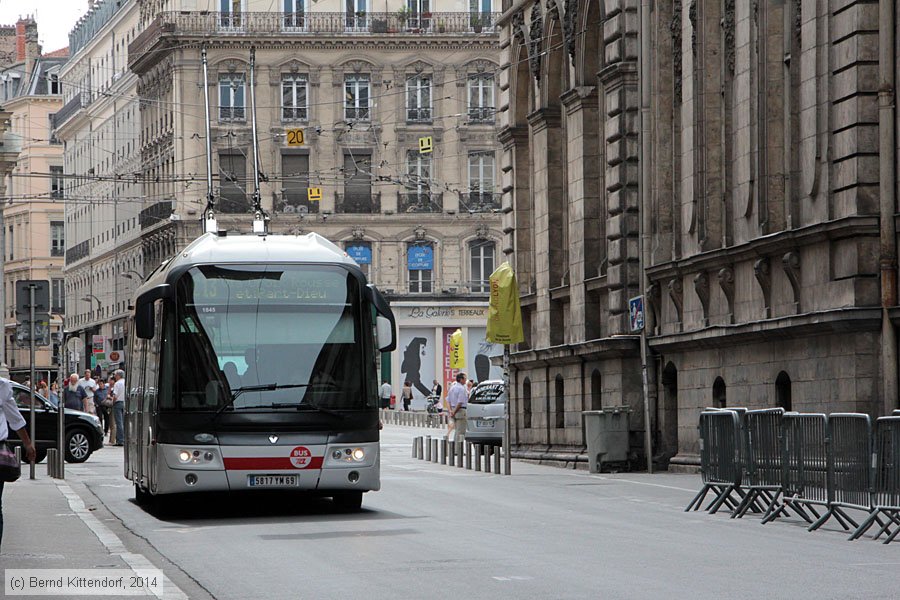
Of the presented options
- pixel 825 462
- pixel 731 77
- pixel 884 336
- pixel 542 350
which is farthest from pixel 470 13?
pixel 825 462

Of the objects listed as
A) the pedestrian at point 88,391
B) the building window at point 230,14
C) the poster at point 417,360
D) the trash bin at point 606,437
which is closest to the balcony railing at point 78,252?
the building window at point 230,14

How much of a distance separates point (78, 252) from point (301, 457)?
98.3 metres

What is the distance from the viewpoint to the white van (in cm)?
Result: 4531

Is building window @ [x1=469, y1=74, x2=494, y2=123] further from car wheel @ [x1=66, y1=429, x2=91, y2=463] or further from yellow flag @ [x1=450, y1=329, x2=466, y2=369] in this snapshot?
car wheel @ [x1=66, y1=429, x2=91, y2=463]

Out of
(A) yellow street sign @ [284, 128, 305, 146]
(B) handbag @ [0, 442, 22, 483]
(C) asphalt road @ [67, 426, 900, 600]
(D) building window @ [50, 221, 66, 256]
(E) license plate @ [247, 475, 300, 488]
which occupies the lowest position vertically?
(C) asphalt road @ [67, 426, 900, 600]

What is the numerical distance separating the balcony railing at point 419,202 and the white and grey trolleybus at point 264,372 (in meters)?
63.5

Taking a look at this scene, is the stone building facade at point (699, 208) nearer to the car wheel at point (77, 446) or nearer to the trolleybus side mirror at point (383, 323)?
the trolleybus side mirror at point (383, 323)

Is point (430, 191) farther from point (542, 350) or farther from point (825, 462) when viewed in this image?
point (825, 462)

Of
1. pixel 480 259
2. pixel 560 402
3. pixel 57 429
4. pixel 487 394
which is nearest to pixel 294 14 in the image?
pixel 480 259

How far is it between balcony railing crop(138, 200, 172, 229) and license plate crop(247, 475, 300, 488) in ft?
→ 226

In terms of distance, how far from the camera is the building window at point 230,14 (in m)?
86.4

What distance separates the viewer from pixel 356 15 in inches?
3408

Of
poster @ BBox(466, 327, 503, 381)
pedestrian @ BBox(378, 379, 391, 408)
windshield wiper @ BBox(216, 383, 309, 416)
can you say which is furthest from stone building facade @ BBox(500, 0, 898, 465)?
poster @ BBox(466, 327, 503, 381)

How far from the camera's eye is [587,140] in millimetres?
37031
